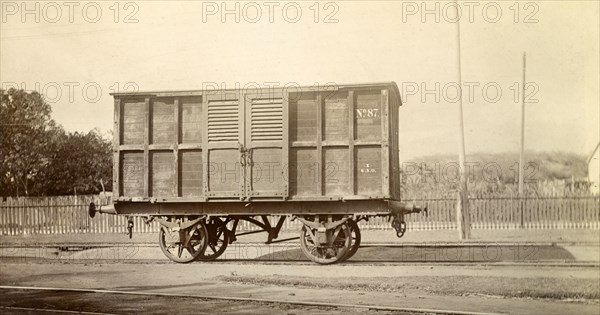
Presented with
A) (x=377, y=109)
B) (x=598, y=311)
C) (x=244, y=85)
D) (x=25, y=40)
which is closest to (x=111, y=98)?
(x=25, y=40)

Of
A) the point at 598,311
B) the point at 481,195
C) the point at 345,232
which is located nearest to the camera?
the point at 598,311

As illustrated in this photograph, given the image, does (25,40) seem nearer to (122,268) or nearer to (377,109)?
(122,268)

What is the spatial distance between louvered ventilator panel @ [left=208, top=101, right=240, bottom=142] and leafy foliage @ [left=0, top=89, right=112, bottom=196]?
423cm

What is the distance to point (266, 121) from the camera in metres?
11.1

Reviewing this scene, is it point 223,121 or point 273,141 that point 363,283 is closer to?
point 273,141

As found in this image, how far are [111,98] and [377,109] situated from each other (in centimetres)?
475

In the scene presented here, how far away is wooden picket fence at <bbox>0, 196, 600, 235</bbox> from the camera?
55.4 ft

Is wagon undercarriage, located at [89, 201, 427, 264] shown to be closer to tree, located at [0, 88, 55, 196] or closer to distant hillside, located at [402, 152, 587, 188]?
distant hillside, located at [402, 152, 587, 188]

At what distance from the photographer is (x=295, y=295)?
1185 centimetres

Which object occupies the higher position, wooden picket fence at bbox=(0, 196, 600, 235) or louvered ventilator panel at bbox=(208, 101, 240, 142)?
louvered ventilator panel at bbox=(208, 101, 240, 142)

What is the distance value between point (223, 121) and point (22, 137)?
17.7 ft

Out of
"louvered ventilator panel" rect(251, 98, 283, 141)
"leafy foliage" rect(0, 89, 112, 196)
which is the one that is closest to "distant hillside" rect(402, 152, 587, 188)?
"louvered ventilator panel" rect(251, 98, 283, 141)

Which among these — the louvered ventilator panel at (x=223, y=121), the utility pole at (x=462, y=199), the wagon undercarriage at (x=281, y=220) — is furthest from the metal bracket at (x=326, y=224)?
the utility pole at (x=462, y=199)

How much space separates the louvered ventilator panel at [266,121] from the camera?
1098 centimetres
